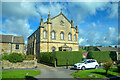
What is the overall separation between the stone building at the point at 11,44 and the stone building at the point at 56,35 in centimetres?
475

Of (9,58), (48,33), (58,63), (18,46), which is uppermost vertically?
(48,33)

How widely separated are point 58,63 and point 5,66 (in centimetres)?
988

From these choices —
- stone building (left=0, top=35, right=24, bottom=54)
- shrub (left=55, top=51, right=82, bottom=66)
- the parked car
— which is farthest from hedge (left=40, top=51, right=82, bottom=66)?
stone building (left=0, top=35, right=24, bottom=54)

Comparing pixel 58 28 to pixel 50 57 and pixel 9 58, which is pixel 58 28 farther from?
pixel 9 58

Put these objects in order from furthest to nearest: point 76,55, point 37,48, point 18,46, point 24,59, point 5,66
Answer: point 37,48 → point 18,46 → point 76,55 → point 24,59 → point 5,66

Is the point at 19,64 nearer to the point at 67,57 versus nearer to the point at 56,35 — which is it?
the point at 67,57

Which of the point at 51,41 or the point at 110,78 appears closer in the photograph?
the point at 110,78

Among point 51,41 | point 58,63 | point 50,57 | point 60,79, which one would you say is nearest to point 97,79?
point 60,79

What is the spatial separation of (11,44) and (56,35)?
14228 millimetres

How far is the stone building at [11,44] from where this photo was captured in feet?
89.1

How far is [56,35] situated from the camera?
32344 mm

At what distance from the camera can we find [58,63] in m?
20.0

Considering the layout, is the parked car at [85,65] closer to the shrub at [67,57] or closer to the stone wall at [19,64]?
the shrub at [67,57]

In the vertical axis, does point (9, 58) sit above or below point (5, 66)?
above
